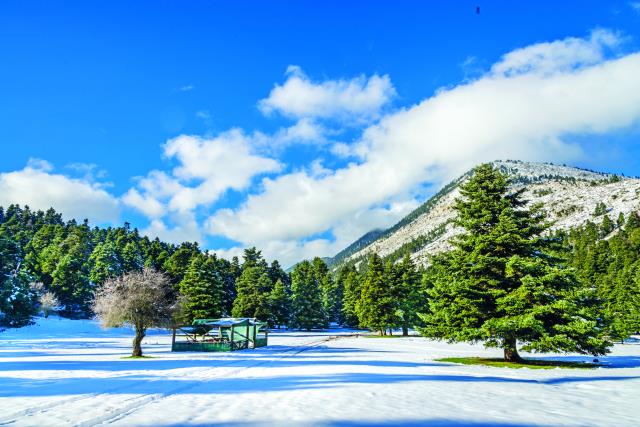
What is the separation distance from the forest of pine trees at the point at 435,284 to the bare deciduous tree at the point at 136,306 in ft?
14.5

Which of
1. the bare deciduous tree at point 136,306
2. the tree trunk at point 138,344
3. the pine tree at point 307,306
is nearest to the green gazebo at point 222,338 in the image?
the bare deciduous tree at point 136,306

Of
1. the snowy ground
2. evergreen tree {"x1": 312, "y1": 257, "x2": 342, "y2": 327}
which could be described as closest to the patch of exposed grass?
the snowy ground

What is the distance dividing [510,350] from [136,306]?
94.8ft

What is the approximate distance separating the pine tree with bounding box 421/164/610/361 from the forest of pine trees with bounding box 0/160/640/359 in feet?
0.26

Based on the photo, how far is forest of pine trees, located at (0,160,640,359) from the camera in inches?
1033

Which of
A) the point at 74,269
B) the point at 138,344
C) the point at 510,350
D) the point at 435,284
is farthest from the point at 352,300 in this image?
the point at 510,350

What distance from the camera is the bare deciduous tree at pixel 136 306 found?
1324 inches

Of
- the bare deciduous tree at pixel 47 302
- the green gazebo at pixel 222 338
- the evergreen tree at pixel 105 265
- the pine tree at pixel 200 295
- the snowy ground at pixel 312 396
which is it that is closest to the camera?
the snowy ground at pixel 312 396

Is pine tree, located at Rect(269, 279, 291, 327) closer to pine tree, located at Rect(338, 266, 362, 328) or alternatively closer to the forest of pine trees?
the forest of pine trees

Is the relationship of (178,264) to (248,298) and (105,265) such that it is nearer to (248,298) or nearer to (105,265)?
(105,265)

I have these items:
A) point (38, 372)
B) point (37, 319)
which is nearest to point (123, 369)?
point (38, 372)

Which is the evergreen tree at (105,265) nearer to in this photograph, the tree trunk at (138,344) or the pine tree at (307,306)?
the pine tree at (307,306)

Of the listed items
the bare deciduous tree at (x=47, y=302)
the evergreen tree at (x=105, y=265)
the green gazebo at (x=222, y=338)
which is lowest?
the green gazebo at (x=222, y=338)

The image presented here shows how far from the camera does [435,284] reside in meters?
31.2
